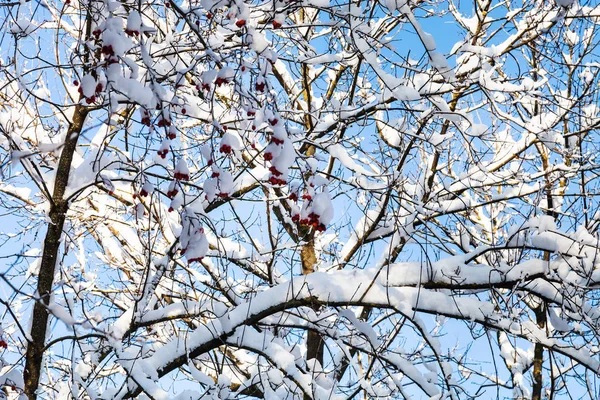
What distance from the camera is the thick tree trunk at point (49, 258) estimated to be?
14.3ft

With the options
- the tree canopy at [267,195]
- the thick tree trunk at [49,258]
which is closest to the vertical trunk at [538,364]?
the tree canopy at [267,195]

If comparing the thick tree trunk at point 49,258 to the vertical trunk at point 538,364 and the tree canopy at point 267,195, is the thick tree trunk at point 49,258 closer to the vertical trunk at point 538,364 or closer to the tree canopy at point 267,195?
the tree canopy at point 267,195

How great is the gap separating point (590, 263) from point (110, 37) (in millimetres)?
3519

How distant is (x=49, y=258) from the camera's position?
460 centimetres

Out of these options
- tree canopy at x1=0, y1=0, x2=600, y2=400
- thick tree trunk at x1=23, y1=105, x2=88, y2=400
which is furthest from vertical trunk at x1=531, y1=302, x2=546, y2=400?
thick tree trunk at x1=23, y1=105, x2=88, y2=400

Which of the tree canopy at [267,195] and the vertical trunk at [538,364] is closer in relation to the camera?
the tree canopy at [267,195]

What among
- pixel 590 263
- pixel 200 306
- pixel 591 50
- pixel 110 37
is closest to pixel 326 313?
pixel 200 306

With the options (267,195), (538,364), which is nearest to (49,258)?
(267,195)

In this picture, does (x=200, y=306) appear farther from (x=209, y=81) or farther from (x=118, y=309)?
(x=118, y=309)

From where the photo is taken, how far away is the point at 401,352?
4672 mm

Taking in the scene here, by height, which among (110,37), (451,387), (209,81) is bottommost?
(451,387)

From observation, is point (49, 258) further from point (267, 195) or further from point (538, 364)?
point (538, 364)

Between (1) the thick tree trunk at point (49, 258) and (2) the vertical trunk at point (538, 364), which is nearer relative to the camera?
(1) the thick tree trunk at point (49, 258)

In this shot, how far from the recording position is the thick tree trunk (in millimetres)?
4344
